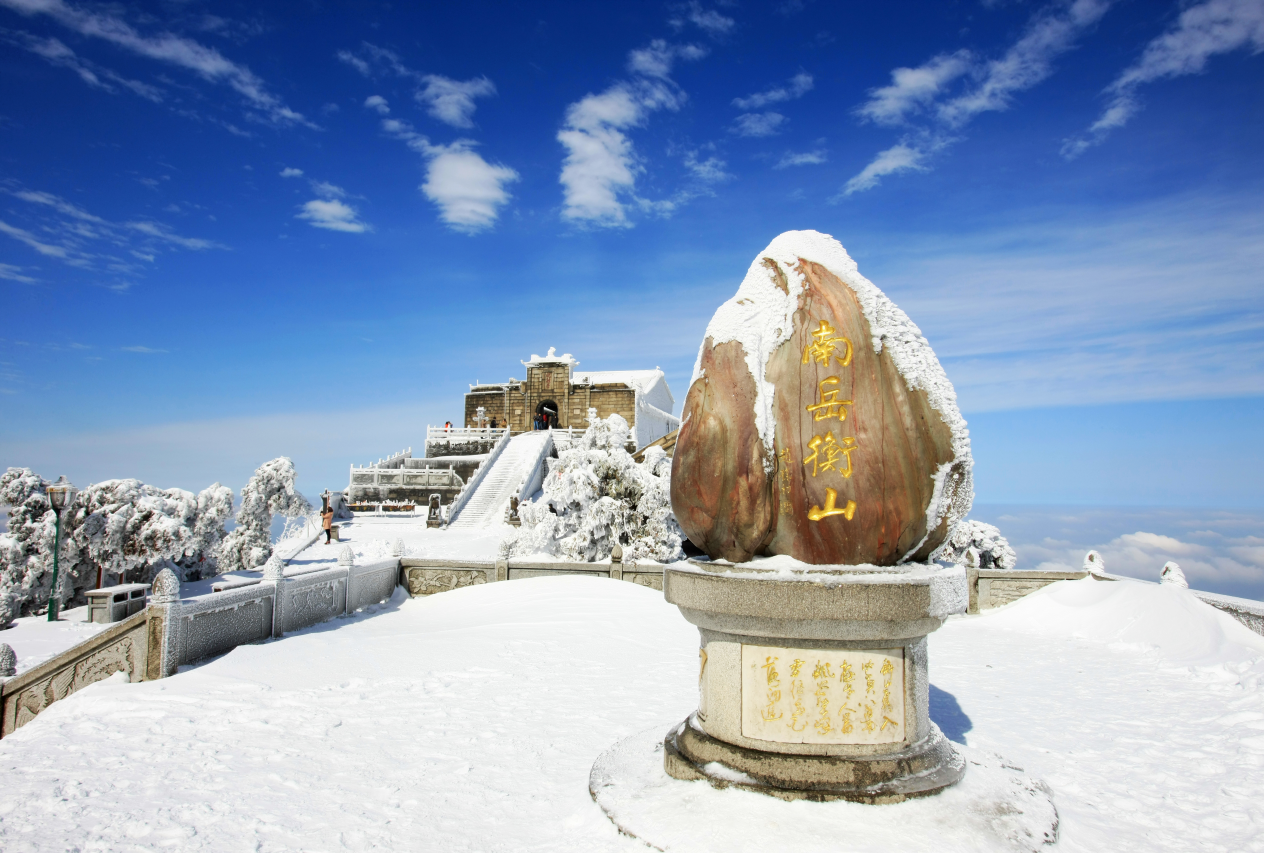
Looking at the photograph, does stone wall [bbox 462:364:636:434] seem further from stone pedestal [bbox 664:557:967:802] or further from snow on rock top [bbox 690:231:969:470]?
stone pedestal [bbox 664:557:967:802]

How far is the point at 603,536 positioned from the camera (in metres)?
14.8

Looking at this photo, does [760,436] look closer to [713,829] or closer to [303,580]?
[713,829]

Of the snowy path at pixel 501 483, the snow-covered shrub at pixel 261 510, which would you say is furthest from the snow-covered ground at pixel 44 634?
the snowy path at pixel 501 483

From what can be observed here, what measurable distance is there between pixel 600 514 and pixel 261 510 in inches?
372

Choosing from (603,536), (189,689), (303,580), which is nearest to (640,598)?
(603,536)

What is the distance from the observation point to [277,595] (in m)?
9.09

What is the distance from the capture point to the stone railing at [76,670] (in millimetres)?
6418

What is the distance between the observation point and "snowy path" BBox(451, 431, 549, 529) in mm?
22719

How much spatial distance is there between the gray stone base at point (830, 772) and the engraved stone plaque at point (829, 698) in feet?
0.36

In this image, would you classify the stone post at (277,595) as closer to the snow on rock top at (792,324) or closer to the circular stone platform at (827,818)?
the circular stone platform at (827,818)

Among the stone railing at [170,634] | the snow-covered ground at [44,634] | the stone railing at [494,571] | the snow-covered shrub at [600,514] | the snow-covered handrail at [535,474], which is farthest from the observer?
the snow-covered handrail at [535,474]

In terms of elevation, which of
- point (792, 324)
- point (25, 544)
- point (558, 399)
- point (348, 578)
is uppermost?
point (558, 399)

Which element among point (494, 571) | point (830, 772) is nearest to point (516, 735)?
point (830, 772)

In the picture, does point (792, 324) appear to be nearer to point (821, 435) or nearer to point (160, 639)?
point (821, 435)
